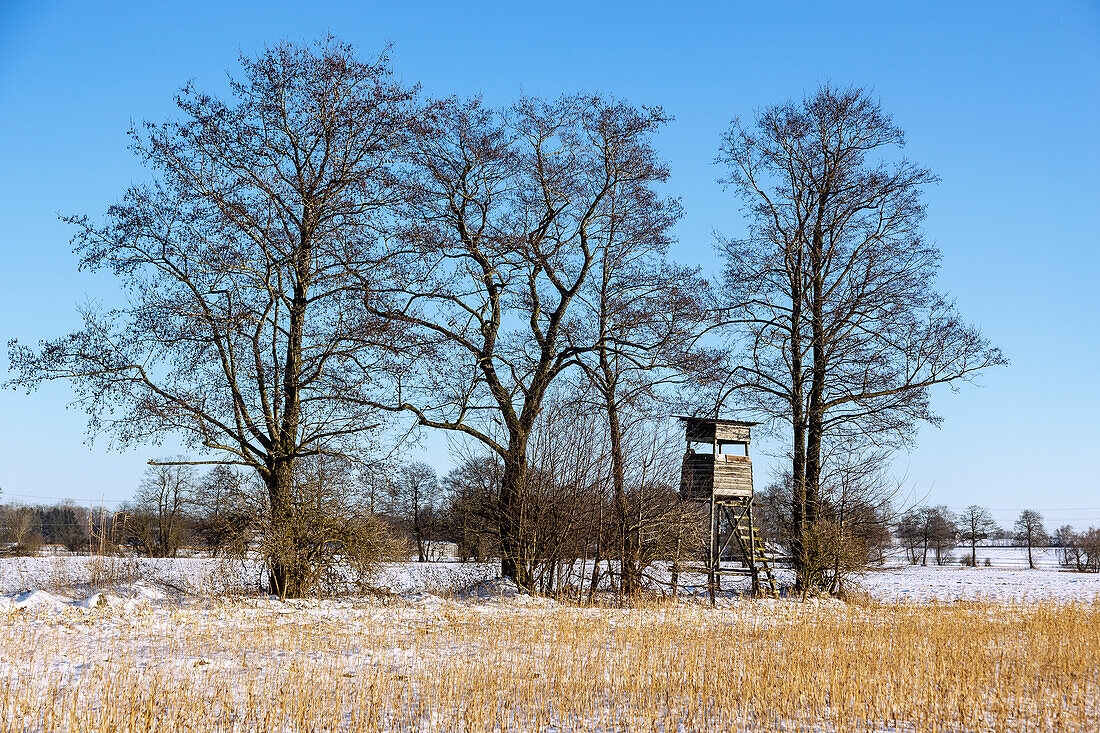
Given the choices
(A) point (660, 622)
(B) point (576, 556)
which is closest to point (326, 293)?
(B) point (576, 556)

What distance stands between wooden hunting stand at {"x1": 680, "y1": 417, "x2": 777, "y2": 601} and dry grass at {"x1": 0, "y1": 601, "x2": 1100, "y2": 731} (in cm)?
672

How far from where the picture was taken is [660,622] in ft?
46.3

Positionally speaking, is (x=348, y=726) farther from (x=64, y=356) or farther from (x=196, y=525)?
(x=64, y=356)

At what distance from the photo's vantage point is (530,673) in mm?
9188

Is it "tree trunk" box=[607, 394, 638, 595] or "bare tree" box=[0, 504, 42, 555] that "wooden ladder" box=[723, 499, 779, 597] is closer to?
"tree trunk" box=[607, 394, 638, 595]

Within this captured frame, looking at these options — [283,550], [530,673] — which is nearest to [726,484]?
[283,550]

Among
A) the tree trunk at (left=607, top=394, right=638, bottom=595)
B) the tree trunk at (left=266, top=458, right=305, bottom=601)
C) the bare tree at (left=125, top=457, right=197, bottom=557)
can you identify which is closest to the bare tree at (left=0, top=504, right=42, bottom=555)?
the bare tree at (left=125, top=457, right=197, bottom=557)

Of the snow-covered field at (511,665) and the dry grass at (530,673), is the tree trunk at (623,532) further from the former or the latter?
the dry grass at (530,673)

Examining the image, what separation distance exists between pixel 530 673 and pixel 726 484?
42.2ft

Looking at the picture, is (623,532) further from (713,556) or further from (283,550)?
(283,550)

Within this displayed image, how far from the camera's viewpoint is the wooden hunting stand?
20.8 meters

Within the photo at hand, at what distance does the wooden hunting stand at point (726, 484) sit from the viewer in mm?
20797

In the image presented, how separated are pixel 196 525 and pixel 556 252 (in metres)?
9.94

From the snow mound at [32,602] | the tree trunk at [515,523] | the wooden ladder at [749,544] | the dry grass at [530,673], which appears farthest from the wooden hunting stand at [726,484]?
the snow mound at [32,602]
